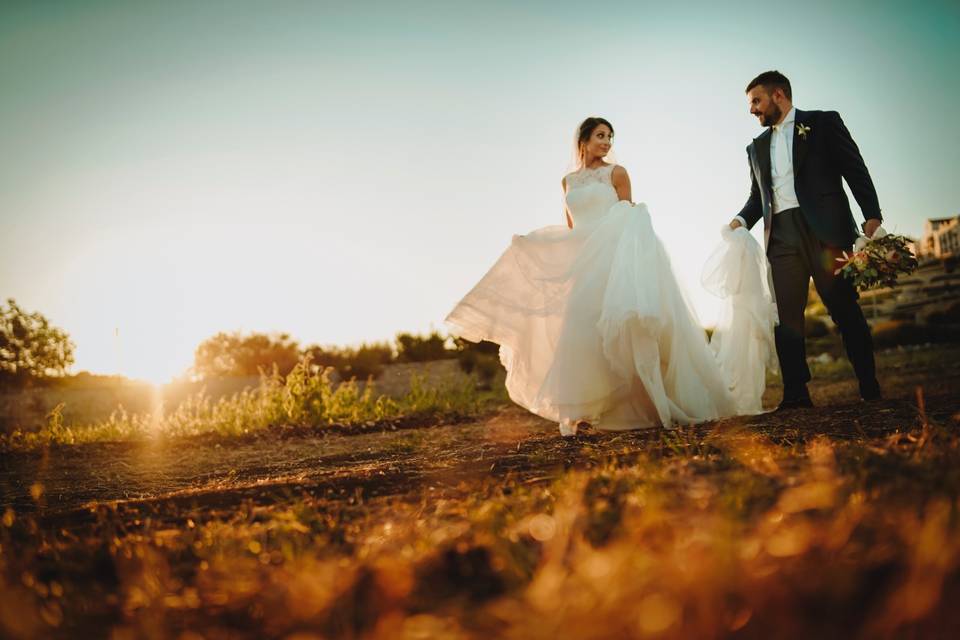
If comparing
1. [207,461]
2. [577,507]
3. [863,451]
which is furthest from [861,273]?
[207,461]

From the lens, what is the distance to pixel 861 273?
4527 mm

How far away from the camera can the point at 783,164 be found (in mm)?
5152

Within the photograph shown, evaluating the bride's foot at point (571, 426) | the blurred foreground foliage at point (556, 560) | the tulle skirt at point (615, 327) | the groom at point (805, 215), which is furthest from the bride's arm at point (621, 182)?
the blurred foreground foliage at point (556, 560)

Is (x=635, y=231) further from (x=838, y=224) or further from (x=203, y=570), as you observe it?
(x=203, y=570)

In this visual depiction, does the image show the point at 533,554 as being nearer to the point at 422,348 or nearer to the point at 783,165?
the point at 783,165

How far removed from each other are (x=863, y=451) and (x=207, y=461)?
16.2ft

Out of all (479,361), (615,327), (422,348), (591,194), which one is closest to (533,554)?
(615,327)

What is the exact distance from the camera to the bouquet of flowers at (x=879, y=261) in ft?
14.6

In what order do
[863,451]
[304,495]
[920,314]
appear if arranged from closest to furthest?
[863,451], [304,495], [920,314]

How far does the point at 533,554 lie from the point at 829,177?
4.78 meters

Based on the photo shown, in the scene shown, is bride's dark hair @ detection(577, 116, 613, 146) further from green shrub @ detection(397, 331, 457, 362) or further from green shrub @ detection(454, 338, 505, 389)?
green shrub @ detection(397, 331, 457, 362)

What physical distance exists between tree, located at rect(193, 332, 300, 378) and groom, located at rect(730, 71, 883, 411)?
52.1 ft

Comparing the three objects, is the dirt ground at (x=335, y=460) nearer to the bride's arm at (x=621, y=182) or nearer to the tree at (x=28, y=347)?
the bride's arm at (x=621, y=182)

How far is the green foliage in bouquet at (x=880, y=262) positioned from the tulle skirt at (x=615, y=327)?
1027 millimetres
